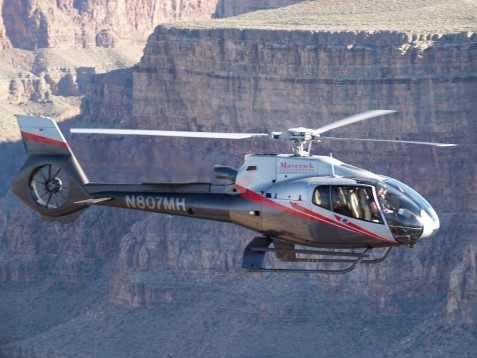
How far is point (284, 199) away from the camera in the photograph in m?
48.7

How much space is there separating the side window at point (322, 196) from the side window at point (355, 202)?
0.10 m

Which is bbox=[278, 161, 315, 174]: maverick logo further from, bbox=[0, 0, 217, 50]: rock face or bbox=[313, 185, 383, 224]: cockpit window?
bbox=[0, 0, 217, 50]: rock face

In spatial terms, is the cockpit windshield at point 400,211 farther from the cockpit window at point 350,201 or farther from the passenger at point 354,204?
the passenger at point 354,204

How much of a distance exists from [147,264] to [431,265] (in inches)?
446

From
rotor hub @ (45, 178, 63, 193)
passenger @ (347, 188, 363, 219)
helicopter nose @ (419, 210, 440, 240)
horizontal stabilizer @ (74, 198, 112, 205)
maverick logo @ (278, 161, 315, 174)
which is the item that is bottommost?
helicopter nose @ (419, 210, 440, 240)

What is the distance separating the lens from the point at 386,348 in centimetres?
7812

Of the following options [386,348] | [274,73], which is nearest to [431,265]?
[386,348]

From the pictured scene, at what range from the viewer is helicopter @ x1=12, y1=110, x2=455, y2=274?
157ft

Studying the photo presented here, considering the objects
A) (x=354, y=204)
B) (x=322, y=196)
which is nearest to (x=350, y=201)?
(x=354, y=204)

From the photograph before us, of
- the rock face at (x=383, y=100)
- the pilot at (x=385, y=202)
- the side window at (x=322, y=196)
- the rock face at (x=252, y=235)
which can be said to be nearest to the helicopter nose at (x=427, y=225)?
the pilot at (x=385, y=202)

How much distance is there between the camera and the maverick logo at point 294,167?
48.7 metres

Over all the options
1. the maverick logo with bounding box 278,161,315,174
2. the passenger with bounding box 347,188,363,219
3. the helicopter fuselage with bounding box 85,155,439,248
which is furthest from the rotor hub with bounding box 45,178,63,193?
the passenger with bounding box 347,188,363,219

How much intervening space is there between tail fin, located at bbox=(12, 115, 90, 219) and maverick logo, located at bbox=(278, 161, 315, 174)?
4.63 m

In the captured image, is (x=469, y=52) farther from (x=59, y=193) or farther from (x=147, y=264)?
(x=59, y=193)
